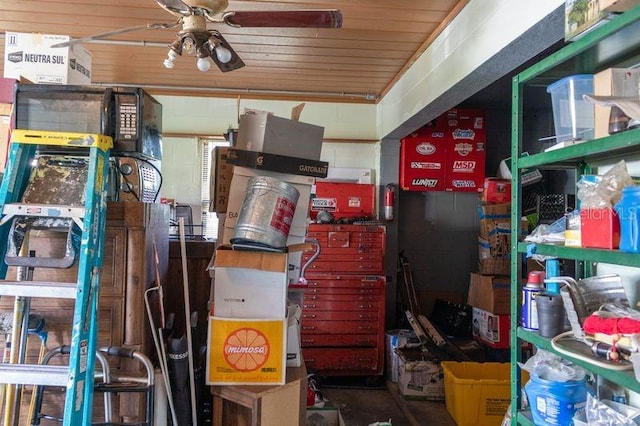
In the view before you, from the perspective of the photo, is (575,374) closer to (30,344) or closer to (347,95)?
(30,344)

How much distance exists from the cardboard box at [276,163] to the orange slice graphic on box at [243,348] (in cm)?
81

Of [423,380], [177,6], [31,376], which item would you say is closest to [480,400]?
[423,380]

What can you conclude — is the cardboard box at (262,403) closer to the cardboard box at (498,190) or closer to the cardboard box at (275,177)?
the cardboard box at (275,177)

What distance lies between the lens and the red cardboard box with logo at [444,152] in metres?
4.34

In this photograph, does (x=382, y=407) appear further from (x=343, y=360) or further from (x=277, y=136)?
(x=277, y=136)

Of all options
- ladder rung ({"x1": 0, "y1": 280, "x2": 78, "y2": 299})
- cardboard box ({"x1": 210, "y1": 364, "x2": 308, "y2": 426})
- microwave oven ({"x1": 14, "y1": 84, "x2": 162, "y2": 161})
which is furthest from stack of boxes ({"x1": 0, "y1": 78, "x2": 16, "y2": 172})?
cardboard box ({"x1": 210, "y1": 364, "x2": 308, "y2": 426})

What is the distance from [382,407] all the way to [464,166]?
244 centimetres

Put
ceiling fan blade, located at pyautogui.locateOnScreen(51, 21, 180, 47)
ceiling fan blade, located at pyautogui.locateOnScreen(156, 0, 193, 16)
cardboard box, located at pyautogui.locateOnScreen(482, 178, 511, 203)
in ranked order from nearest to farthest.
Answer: ceiling fan blade, located at pyautogui.locateOnScreen(156, 0, 193, 16) < ceiling fan blade, located at pyautogui.locateOnScreen(51, 21, 180, 47) < cardboard box, located at pyautogui.locateOnScreen(482, 178, 511, 203)

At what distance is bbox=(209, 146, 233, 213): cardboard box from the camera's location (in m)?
2.49

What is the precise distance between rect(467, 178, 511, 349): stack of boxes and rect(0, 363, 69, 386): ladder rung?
11.1ft

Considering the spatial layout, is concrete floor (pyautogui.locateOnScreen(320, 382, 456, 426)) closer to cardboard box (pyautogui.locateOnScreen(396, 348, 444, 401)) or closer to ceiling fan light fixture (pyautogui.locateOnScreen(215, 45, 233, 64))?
cardboard box (pyautogui.locateOnScreen(396, 348, 444, 401))

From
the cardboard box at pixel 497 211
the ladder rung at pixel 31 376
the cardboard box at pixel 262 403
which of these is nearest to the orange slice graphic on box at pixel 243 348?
the cardboard box at pixel 262 403

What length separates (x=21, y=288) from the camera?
156cm

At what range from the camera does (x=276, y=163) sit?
7.31 ft
